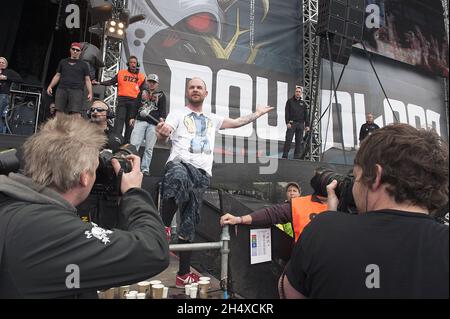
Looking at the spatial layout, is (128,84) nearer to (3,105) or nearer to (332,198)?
(3,105)

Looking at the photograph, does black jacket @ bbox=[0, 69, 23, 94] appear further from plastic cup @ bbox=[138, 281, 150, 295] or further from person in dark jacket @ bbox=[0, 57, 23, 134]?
plastic cup @ bbox=[138, 281, 150, 295]

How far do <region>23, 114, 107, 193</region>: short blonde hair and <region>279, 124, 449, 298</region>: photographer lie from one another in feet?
2.25

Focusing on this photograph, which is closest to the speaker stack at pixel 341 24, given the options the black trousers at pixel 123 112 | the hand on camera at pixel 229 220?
the black trousers at pixel 123 112

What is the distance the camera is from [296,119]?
22.5 feet

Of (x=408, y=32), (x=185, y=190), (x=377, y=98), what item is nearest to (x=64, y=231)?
(x=185, y=190)

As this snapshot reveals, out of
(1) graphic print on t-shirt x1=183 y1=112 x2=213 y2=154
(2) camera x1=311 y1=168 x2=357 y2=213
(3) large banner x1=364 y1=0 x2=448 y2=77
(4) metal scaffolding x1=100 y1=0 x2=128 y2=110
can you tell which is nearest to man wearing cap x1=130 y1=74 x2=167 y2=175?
(1) graphic print on t-shirt x1=183 y1=112 x2=213 y2=154

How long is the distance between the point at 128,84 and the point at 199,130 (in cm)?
278

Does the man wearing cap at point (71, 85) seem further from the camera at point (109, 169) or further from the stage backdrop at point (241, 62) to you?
the camera at point (109, 169)

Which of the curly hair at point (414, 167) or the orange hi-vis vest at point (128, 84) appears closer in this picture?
the curly hair at point (414, 167)

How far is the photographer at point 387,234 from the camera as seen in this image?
82cm

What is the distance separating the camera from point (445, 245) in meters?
0.81

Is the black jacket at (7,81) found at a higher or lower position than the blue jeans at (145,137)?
higher

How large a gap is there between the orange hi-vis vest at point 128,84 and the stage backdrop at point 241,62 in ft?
2.86

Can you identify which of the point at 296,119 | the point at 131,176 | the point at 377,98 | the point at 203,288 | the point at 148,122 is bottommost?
the point at 203,288
